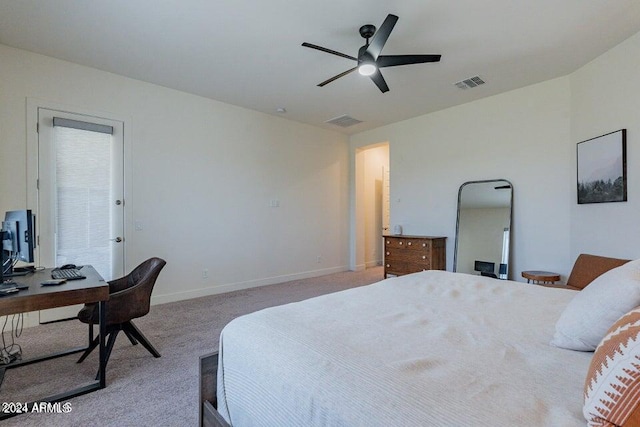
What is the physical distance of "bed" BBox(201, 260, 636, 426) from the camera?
84cm

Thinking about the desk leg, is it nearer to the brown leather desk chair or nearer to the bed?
the brown leather desk chair

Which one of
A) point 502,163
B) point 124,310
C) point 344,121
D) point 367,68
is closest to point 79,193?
point 124,310

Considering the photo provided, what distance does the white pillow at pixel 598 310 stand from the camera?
108cm

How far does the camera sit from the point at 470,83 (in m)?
4.05

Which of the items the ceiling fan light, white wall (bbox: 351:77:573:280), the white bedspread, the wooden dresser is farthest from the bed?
the wooden dresser

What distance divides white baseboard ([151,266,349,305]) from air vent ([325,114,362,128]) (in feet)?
9.27

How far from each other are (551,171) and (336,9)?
3.41m

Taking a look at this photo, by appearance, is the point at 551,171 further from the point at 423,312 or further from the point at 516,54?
the point at 423,312

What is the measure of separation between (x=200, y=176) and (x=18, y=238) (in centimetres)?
240

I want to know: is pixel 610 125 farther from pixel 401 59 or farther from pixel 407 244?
pixel 407 244

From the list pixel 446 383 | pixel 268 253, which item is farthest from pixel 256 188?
pixel 446 383

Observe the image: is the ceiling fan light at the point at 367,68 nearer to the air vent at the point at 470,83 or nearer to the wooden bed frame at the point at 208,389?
the air vent at the point at 470,83

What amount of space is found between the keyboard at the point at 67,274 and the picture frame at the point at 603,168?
4940 mm

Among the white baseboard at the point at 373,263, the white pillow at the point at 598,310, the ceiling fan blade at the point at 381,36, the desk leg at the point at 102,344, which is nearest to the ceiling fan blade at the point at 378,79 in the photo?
the ceiling fan blade at the point at 381,36
